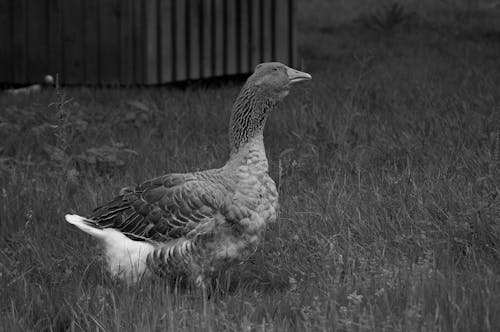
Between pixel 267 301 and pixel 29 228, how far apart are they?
1.84 metres

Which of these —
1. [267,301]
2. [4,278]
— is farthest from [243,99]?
[4,278]

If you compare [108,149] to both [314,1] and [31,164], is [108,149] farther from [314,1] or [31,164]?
[314,1]

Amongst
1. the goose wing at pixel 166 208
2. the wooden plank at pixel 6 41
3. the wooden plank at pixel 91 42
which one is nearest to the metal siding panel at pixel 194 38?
the wooden plank at pixel 91 42

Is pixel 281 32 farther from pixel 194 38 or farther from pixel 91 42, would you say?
pixel 91 42

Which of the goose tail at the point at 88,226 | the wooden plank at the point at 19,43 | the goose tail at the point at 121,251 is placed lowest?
the goose tail at the point at 121,251

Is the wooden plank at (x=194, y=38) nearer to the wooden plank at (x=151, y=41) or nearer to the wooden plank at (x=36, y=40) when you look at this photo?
A: the wooden plank at (x=151, y=41)

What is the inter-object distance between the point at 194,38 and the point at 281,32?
1608 mm

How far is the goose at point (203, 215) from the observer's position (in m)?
3.95

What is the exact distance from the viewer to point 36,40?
31.9ft

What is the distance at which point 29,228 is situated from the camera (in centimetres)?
487

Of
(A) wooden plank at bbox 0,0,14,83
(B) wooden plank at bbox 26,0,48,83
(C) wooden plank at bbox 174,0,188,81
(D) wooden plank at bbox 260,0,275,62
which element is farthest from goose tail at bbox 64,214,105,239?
(D) wooden plank at bbox 260,0,275,62

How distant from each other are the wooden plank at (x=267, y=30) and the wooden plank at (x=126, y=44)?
2.08m

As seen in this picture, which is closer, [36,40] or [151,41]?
[151,41]

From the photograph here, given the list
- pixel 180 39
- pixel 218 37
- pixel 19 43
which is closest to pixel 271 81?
pixel 180 39
